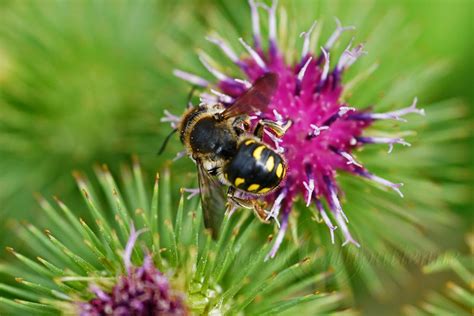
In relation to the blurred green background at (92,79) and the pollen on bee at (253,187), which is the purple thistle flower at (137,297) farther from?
the blurred green background at (92,79)

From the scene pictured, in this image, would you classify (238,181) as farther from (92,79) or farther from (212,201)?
(92,79)

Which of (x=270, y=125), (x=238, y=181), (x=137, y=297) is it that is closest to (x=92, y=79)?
(x=270, y=125)

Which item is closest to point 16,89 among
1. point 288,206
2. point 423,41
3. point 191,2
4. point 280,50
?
point 191,2

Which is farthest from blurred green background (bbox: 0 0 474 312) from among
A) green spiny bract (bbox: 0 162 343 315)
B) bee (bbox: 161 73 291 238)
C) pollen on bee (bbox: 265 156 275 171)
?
pollen on bee (bbox: 265 156 275 171)

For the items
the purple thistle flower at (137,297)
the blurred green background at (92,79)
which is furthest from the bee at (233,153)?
the blurred green background at (92,79)

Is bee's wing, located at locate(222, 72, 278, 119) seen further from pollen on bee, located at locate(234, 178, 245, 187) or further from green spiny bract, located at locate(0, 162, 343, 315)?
green spiny bract, located at locate(0, 162, 343, 315)

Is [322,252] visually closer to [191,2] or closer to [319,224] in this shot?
[319,224]

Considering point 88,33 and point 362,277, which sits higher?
point 88,33
